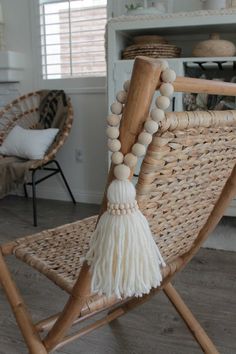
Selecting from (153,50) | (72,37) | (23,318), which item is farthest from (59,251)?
(72,37)

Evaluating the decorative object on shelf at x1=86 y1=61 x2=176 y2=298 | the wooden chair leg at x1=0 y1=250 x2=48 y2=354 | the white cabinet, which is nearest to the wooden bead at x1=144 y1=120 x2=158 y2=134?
the decorative object on shelf at x1=86 y1=61 x2=176 y2=298

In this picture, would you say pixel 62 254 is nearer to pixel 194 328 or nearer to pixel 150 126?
pixel 194 328

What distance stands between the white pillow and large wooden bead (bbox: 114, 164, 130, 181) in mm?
1852

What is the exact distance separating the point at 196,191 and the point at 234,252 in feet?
4.01

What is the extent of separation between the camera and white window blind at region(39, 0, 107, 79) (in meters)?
2.45

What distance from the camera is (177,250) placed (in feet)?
2.65

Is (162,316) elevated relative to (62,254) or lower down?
lower down

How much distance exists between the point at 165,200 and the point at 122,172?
18 centimetres

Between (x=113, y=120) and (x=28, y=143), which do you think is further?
(x=28, y=143)

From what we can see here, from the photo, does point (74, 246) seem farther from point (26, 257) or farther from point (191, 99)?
point (191, 99)

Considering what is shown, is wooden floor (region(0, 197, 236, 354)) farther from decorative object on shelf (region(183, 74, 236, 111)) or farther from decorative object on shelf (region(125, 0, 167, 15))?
decorative object on shelf (region(125, 0, 167, 15))

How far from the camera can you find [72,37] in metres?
2.53

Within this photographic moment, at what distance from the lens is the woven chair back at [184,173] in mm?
480

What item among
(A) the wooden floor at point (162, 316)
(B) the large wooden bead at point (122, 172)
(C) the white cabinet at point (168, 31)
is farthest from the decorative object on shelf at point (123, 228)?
(C) the white cabinet at point (168, 31)
